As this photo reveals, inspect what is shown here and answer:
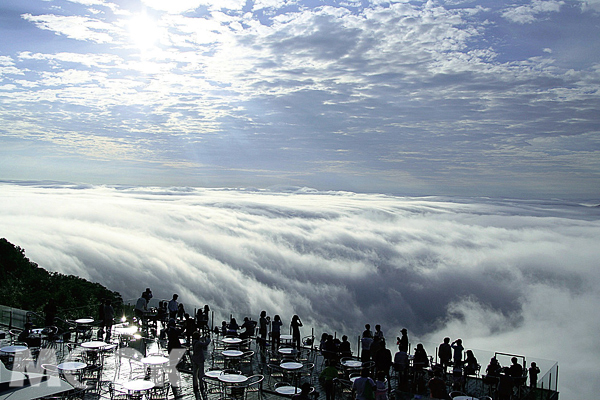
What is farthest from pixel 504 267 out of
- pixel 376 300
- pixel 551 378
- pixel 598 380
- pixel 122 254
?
pixel 551 378

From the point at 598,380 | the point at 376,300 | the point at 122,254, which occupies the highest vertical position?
the point at 122,254

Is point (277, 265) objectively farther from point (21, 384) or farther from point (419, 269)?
point (21, 384)

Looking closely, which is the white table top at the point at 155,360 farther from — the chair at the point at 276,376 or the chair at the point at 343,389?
the chair at the point at 343,389

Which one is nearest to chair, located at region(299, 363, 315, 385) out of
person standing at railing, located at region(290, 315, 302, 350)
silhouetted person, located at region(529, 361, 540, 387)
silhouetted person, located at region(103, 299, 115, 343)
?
person standing at railing, located at region(290, 315, 302, 350)

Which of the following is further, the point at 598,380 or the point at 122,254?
the point at 122,254

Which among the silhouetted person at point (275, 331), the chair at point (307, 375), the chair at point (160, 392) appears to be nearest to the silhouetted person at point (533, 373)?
the chair at point (307, 375)

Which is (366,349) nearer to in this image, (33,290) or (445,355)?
(445,355)
